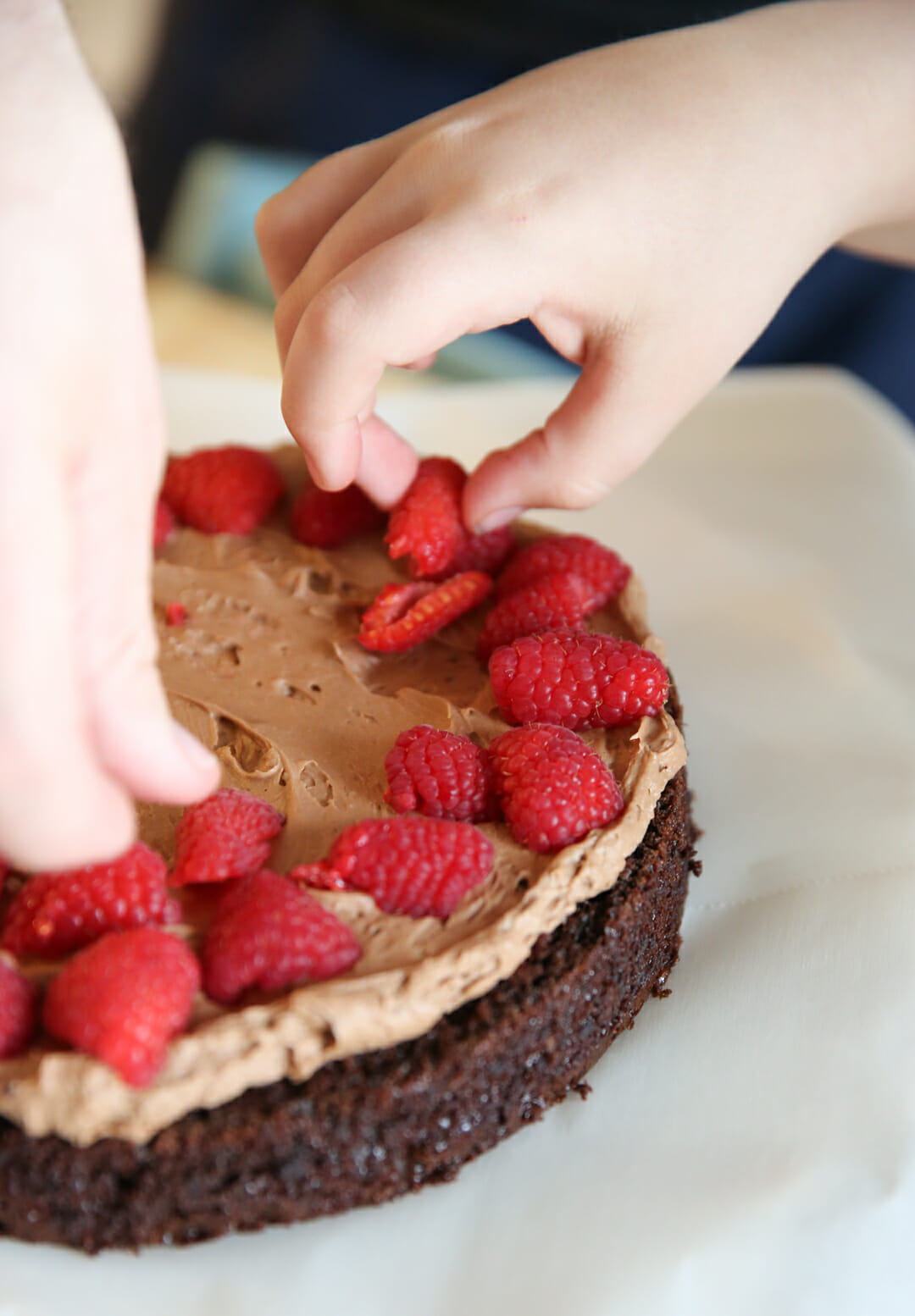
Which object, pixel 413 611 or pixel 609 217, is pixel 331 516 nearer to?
pixel 413 611

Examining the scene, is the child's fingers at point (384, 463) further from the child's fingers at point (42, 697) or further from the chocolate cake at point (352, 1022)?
the child's fingers at point (42, 697)

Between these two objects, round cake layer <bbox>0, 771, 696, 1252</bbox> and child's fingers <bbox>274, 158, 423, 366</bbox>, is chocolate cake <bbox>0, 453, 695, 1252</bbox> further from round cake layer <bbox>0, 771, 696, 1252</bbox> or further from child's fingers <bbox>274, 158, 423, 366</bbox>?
child's fingers <bbox>274, 158, 423, 366</bbox>

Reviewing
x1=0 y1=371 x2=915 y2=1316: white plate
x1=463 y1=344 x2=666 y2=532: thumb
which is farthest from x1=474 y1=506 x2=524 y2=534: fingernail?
x1=0 y1=371 x2=915 y2=1316: white plate

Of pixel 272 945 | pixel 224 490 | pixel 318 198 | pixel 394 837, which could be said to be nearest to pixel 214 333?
pixel 224 490

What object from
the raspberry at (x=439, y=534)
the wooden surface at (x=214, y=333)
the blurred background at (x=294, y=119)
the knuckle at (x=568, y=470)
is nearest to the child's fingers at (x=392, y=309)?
the knuckle at (x=568, y=470)

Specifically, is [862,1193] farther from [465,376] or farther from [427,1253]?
[465,376]

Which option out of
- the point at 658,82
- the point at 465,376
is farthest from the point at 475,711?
the point at 465,376
